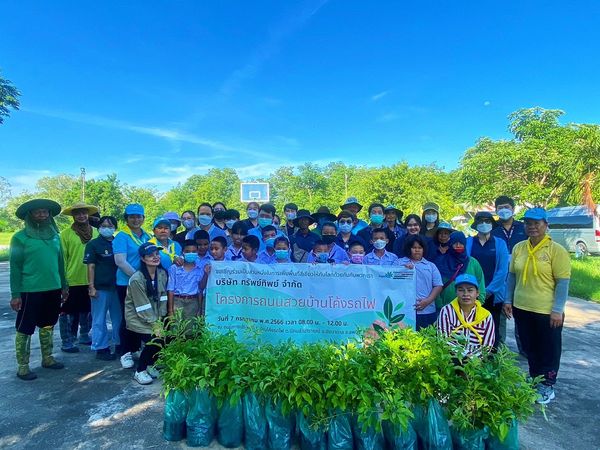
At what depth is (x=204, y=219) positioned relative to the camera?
604 cm

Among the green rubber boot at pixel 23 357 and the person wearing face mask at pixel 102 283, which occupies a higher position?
the person wearing face mask at pixel 102 283

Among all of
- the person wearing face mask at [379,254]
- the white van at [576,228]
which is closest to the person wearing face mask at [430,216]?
the person wearing face mask at [379,254]

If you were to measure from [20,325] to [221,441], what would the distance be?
9.91ft

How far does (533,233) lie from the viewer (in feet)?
13.2

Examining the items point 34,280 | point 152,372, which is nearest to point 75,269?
point 34,280

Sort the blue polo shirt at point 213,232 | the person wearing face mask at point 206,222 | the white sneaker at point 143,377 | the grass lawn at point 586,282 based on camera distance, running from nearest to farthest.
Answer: the white sneaker at point 143,377
the blue polo shirt at point 213,232
the person wearing face mask at point 206,222
the grass lawn at point 586,282

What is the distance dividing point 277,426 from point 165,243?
110 inches

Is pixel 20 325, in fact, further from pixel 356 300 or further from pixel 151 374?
pixel 356 300

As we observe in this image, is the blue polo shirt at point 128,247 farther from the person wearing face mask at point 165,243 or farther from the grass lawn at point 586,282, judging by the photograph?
the grass lawn at point 586,282

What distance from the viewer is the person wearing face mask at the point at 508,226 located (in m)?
5.21

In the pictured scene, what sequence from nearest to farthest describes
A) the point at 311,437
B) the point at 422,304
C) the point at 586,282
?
the point at 311,437 < the point at 422,304 < the point at 586,282

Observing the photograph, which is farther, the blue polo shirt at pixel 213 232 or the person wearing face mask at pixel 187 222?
the person wearing face mask at pixel 187 222

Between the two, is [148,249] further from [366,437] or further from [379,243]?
[366,437]

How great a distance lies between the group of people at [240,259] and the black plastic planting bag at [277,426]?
48.3 inches
